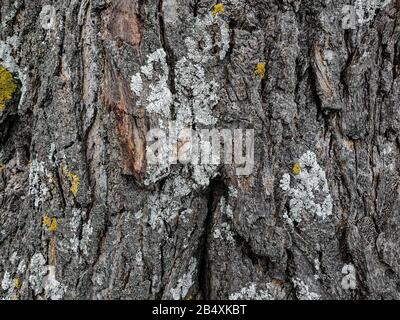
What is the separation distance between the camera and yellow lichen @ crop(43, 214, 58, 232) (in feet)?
6.95

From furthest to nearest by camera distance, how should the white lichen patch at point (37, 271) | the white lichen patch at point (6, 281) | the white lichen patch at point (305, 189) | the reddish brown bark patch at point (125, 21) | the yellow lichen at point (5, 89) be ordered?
1. the yellow lichen at point (5, 89)
2. the white lichen patch at point (6, 281)
3. the white lichen patch at point (37, 271)
4. the white lichen patch at point (305, 189)
5. the reddish brown bark patch at point (125, 21)

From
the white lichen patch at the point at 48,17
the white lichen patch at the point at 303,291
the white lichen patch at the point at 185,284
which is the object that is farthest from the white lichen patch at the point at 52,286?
the white lichen patch at the point at 48,17

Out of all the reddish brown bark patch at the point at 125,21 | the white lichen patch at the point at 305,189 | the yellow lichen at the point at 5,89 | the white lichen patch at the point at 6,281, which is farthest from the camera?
the yellow lichen at the point at 5,89

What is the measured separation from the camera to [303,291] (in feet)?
6.75

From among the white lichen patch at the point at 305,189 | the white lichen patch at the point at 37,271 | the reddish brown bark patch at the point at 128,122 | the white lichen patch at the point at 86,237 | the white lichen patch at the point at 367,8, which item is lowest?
the white lichen patch at the point at 37,271

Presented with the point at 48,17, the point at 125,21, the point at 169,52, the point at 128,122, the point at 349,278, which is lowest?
the point at 349,278

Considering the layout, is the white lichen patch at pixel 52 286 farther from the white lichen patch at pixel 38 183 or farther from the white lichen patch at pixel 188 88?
the white lichen patch at pixel 188 88

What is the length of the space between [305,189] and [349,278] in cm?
49

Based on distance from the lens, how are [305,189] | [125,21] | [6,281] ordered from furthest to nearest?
[6,281] → [305,189] → [125,21]

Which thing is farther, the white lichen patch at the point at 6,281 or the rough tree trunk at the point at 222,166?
the white lichen patch at the point at 6,281

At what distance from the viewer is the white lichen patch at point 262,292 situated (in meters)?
2.07

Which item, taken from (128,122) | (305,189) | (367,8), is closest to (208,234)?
(305,189)

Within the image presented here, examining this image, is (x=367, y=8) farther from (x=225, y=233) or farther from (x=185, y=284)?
(x=185, y=284)
